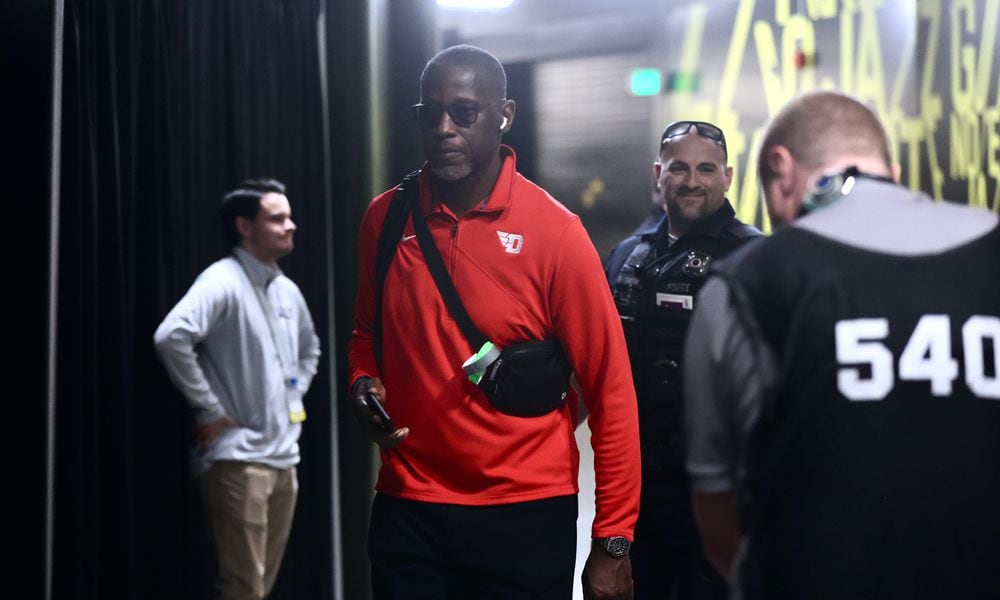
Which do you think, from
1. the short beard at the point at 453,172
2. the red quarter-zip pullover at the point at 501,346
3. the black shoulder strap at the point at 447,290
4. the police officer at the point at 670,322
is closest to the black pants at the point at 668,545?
the police officer at the point at 670,322

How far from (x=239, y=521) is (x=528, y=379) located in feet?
6.12

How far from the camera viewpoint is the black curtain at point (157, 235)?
2902mm

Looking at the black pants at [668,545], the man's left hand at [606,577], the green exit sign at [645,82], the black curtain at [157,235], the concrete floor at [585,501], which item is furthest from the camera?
the green exit sign at [645,82]

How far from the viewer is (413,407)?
2102mm

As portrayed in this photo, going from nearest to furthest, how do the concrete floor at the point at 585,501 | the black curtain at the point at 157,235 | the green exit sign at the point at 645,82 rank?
the black curtain at the point at 157,235 → the concrete floor at the point at 585,501 → the green exit sign at the point at 645,82

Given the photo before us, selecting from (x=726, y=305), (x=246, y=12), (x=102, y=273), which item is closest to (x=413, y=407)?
(x=726, y=305)

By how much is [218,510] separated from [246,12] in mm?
1764

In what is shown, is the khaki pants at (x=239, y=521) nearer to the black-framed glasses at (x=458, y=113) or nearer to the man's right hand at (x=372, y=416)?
the man's right hand at (x=372, y=416)

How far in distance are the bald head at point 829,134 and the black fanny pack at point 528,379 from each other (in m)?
0.72

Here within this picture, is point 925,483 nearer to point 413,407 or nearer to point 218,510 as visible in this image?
point 413,407

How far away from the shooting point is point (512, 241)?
2109 mm

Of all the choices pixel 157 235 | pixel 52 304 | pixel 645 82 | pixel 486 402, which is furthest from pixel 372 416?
pixel 645 82

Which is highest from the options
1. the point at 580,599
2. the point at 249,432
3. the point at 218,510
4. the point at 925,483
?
the point at 925,483

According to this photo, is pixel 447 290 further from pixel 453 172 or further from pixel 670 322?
pixel 670 322
